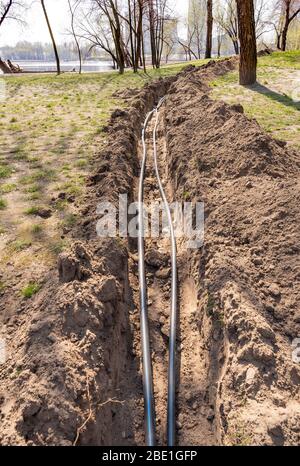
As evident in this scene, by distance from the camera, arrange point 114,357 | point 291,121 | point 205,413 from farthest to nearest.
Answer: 1. point 291,121
2. point 114,357
3. point 205,413

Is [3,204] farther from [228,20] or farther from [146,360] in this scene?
[228,20]

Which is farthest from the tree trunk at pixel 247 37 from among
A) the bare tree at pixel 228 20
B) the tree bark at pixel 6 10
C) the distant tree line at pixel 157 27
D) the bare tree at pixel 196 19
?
the bare tree at pixel 196 19

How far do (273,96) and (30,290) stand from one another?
32.0 ft

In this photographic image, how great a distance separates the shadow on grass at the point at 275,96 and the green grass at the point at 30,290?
8364 mm

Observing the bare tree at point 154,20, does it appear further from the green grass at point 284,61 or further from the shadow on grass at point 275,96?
the shadow on grass at point 275,96

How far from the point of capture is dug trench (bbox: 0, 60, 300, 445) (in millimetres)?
2436

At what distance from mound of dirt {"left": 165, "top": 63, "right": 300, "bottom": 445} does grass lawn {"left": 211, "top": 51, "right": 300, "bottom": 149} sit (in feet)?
5.92

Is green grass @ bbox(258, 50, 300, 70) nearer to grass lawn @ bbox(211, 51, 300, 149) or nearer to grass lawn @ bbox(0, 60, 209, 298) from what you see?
grass lawn @ bbox(211, 51, 300, 149)

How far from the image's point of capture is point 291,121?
8.00 m

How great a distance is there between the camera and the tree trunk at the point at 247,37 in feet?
33.6

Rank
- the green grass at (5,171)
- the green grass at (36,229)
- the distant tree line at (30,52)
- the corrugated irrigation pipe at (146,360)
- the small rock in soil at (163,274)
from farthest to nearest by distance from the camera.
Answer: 1. the distant tree line at (30,52)
2. the green grass at (5,171)
3. the green grass at (36,229)
4. the small rock in soil at (163,274)
5. the corrugated irrigation pipe at (146,360)
